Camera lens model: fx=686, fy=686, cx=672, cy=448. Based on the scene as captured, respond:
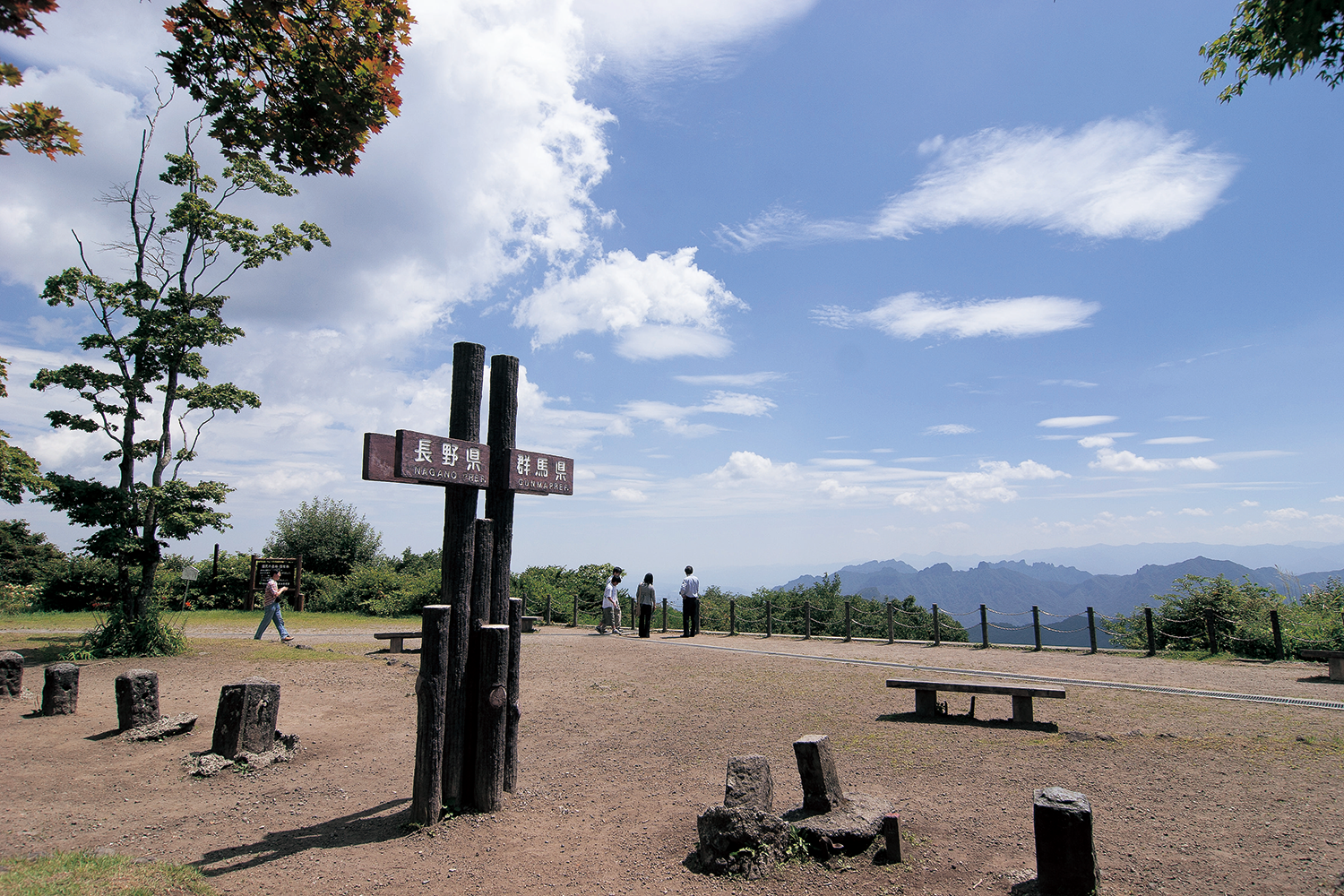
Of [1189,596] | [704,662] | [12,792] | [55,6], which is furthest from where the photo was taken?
[1189,596]

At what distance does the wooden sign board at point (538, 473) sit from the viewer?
5891mm

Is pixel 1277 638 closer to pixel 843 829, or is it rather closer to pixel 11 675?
pixel 843 829

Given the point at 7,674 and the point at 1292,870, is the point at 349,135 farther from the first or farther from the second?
the point at 7,674

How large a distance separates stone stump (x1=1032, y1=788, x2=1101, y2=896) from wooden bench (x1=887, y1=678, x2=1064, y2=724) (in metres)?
3.77

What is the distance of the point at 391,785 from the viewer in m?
6.14

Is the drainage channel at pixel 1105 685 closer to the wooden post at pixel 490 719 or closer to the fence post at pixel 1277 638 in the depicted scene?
the fence post at pixel 1277 638

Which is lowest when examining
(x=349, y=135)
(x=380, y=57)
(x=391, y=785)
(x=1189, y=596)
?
(x=391, y=785)

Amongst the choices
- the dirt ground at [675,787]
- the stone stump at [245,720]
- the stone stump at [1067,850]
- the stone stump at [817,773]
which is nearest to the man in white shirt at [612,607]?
the dirt ground at [675,787]

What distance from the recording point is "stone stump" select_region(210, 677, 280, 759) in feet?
21.6

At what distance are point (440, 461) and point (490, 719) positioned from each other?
2.05 meters

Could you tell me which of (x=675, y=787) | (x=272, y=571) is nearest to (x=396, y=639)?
(x=675, y=787)

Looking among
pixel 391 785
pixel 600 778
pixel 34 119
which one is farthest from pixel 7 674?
pixel 34 119

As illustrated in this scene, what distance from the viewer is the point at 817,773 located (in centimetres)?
479

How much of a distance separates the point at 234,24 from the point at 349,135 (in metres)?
0.84
